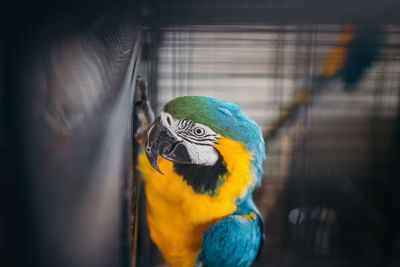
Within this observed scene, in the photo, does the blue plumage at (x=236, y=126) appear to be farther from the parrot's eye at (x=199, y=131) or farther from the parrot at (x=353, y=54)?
the parrot at (x=353, y=54)

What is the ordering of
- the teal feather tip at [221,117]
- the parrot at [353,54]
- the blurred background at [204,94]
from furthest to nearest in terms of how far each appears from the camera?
the parrot at [353,54]
the teal feather tip at [221,117]
the blurred background at [204,94]

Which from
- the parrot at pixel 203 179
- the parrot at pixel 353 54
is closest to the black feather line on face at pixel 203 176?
the parrot at pixel 203 179

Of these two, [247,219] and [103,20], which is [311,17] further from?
[103,20]

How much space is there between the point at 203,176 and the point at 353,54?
28.8 inches

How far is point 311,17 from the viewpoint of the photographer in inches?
28.0

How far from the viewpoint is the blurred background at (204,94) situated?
0.23ft

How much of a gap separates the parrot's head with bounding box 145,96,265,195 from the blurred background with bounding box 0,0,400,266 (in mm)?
53

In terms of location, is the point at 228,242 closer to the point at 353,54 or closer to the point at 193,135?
the point at 193,135

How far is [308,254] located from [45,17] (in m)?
1.17

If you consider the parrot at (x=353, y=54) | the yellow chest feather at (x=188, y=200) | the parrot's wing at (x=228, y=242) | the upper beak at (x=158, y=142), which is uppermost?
the parrot at (x=353, y=54)

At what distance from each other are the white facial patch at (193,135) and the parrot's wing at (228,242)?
13 cm

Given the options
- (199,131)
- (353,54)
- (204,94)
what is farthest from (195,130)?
(353,54)

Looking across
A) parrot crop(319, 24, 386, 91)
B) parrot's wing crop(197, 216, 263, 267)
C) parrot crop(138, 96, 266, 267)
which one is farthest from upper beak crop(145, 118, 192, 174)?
parrot crop(319, 24, 386, 91)

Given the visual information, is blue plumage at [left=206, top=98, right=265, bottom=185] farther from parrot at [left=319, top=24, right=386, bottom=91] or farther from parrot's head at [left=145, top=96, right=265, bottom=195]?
parrot at [left=319, top=24, right=386, bottom=91]
